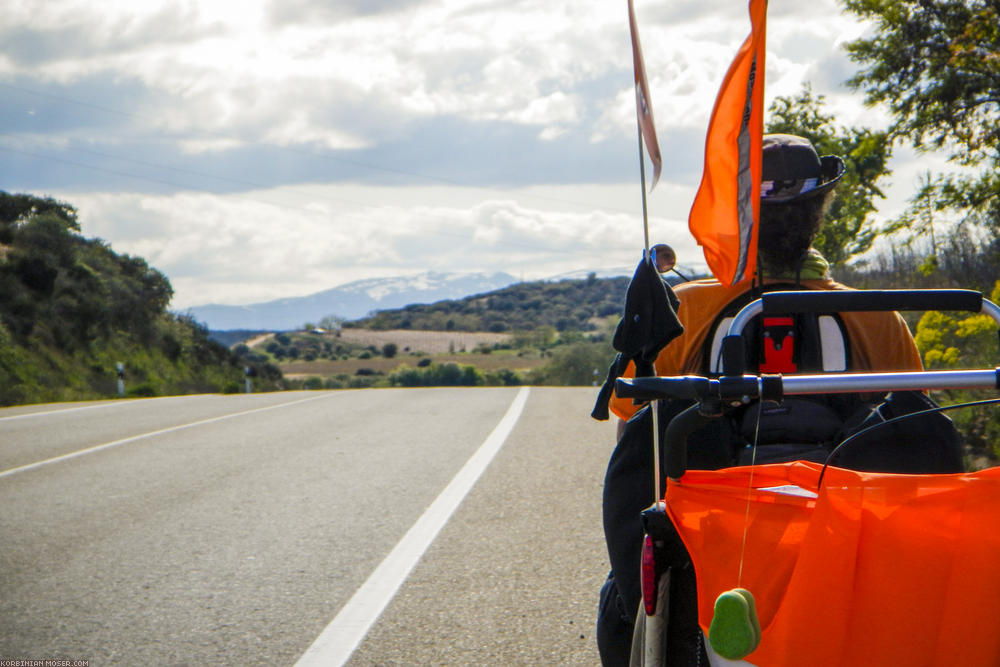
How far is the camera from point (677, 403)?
7.76 ft

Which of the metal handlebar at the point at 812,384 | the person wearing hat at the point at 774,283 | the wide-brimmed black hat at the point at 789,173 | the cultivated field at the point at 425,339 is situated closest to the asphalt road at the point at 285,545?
the person wearing hat at the point at 774,283

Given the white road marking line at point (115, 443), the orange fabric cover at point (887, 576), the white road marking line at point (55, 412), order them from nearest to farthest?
the orange fabric cover at point (887, 576), the white road marking line at point (115, 443), the white road marking line at point (55, 412)

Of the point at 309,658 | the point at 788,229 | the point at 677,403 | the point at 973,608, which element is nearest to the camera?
the point at 973,608

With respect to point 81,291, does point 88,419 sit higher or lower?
lower

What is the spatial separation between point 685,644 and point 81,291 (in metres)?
35.2

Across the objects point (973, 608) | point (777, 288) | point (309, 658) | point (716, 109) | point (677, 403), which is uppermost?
point (716, 109)

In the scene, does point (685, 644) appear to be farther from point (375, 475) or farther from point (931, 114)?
point (931, 114)

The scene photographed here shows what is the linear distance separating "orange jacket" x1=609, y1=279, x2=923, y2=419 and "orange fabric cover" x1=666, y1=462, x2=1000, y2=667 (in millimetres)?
883

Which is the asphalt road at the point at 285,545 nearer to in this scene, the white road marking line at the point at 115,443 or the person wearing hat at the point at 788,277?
the white road marking line at the point at 115,443

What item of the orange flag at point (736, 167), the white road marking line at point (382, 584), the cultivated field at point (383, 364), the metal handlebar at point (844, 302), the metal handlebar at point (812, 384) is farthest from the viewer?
the cultivated field at point (383, 364)

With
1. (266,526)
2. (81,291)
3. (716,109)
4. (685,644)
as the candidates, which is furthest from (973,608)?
(81,291)

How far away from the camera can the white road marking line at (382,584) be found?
162 inches

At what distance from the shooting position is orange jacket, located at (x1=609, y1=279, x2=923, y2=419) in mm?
2564

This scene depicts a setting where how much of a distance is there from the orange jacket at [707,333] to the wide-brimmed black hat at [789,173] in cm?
25
